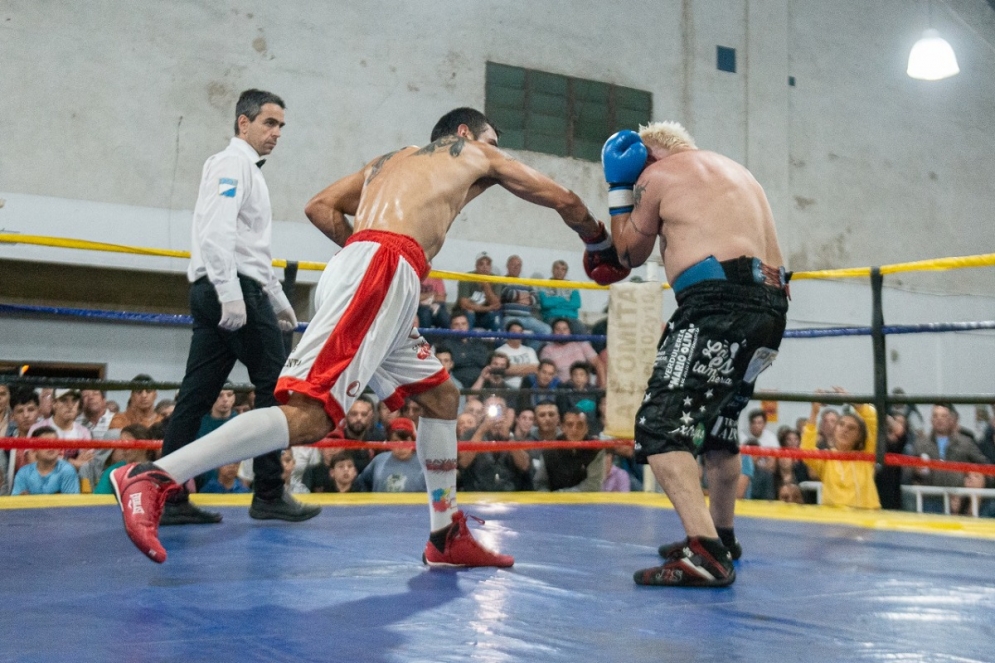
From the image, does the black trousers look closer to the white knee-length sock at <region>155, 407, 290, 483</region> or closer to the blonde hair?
the white knee-length sock at <region>155, 407, 290, 483</region>

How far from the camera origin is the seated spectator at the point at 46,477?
11.0 feet

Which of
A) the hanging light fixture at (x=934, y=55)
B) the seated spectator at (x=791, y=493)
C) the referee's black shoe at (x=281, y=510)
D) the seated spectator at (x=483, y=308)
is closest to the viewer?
the referee's black shoe at (x=281, y=510)

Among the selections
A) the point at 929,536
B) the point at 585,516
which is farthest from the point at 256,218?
the point at 929,536

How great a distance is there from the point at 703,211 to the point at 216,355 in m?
1.32

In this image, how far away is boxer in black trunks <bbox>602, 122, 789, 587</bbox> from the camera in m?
1.71

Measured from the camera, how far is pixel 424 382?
6.23ft

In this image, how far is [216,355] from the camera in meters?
2.38

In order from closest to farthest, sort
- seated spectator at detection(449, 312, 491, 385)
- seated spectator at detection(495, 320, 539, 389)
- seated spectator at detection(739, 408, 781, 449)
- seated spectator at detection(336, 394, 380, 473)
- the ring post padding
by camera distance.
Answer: the ring post padding, seated spectator at detection(336, 394, 380, 473), seated spectator at detection(449, 312, 491, 385), seated spectator at detection(495, 320, 539, 389), seated spectator at detection(739, 408, 781, 449)

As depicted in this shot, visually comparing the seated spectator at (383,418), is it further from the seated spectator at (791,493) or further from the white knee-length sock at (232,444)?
the white knee-length sock at (232,444)

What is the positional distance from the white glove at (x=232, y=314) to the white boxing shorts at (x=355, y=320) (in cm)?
61

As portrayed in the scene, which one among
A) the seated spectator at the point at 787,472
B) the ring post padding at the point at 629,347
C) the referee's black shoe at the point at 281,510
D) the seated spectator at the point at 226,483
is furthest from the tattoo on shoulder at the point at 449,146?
the seated spectator at the point at 787,472

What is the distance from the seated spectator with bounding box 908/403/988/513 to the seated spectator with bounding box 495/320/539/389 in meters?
2.13

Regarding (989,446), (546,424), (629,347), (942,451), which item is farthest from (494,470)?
(989,446)

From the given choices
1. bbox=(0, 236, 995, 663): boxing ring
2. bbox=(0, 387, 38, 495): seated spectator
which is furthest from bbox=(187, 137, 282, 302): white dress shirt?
bbox=(0, 387, 38, 495): seated spectator
